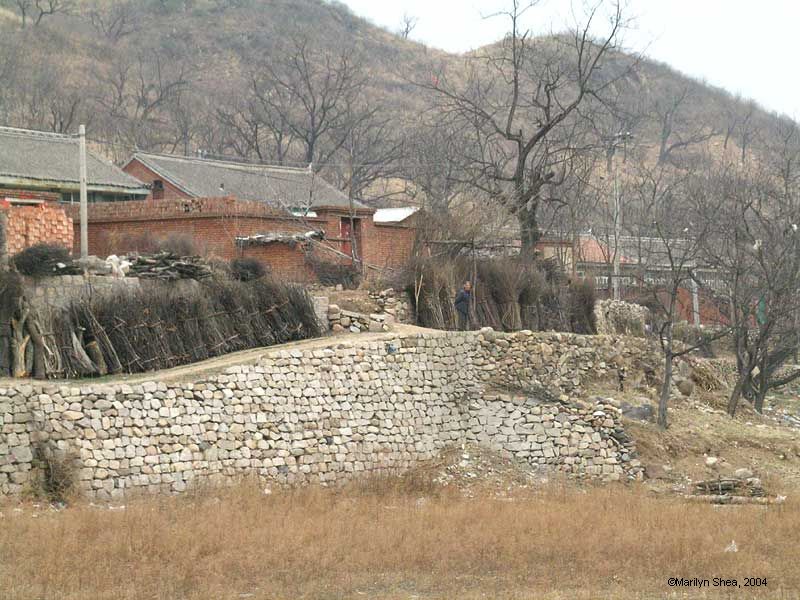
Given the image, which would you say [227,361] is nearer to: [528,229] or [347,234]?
[347,234]

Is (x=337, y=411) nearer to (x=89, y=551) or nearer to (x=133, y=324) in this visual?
(x=133, y=324)

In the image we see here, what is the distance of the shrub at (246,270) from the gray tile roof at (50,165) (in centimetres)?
1186

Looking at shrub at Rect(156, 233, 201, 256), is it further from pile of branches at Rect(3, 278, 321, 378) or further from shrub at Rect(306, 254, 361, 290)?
pile of branches at Rect(3, 278, 321, 378)

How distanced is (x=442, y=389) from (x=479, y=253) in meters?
7.64

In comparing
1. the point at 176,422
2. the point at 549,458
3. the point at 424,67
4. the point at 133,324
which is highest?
the point at 424,67

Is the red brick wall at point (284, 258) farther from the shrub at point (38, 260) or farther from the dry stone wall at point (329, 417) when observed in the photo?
the shrub at point (38, 260)

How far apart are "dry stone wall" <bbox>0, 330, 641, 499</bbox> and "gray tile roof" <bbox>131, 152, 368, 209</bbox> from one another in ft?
54.7

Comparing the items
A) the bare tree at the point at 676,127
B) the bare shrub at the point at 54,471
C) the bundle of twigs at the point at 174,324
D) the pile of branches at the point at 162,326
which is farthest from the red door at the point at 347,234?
the bare tree at the point at 676,127

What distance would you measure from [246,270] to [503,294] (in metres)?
7.26

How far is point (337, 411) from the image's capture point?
1975cm

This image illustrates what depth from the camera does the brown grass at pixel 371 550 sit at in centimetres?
1266

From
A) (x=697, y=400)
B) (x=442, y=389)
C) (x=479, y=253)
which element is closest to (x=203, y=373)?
(x=442, y=389)

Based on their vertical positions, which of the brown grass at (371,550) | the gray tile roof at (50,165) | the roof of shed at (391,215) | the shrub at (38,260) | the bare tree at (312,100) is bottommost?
the brown grass at (371,550)

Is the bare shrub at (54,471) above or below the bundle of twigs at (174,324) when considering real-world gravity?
below
